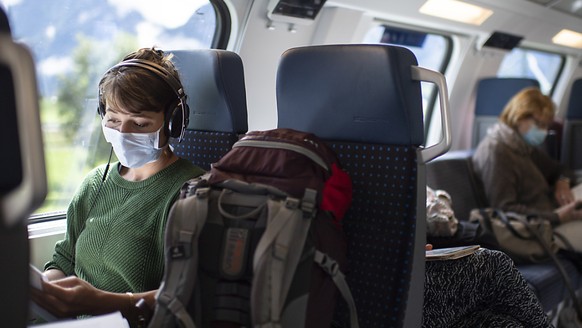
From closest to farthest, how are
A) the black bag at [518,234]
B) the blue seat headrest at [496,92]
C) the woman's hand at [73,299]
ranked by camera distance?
the woman's hand at [73,299], the black bag at [518,234], the blue seat headrest at [496,92]

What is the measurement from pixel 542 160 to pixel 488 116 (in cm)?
83

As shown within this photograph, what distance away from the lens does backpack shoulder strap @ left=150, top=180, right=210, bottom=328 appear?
55.6 inches

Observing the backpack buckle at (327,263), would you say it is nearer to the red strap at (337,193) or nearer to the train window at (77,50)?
the red strap at (337,193)

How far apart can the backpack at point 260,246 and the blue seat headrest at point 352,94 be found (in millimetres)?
219

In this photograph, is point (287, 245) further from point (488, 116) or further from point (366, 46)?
point (488, 116)

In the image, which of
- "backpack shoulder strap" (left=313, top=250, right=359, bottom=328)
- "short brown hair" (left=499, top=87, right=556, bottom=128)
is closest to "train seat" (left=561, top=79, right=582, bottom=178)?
"short brown hair" (left=499, top=87, right=556, bottom=128)

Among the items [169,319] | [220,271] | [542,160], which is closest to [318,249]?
[220,271]

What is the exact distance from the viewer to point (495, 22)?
4.80m

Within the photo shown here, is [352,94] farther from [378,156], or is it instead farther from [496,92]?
[496,92]

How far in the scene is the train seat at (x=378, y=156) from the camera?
1664 millimetres

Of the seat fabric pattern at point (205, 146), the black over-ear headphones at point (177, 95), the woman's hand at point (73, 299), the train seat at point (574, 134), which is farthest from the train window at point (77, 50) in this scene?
the train seat at point (574, 134)

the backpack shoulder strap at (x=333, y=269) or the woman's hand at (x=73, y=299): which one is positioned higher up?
the backpack shoulder strap at (x=333, y=269)

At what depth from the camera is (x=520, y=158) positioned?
3.93 meters

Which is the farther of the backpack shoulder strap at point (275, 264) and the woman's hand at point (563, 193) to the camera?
the woman's hand at point (563, 193)
